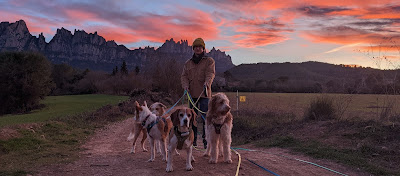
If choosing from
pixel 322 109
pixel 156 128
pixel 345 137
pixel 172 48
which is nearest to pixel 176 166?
pixel 156 128

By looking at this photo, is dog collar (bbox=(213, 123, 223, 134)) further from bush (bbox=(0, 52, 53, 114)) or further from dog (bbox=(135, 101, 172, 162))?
bush (bbox=(0, 52, 53, 114))

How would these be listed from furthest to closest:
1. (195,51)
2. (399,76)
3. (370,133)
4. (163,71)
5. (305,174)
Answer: (163,71) → (399,76) → (370,133) → (195,51) → (305,174)

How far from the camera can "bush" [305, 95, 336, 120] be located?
12.2 metres

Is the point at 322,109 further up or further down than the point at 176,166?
further up

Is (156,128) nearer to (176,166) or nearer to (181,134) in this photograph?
(176,166)

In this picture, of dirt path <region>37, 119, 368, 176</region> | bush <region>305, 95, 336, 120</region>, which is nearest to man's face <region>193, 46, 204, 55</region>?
dirt path <region>37, 119, 368, 176</region>

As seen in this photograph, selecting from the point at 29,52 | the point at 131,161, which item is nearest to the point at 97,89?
the point at 29,52

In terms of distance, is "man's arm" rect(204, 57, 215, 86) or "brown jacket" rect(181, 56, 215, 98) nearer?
"man's arm" rect(204, 57, 215, 86)

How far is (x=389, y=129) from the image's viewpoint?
8.94m

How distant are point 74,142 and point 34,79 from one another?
2938cm

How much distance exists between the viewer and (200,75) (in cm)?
759

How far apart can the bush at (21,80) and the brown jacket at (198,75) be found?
3334 centimetres

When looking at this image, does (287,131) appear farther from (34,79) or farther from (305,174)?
(34,79)

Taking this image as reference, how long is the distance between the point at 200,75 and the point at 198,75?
0.06m
